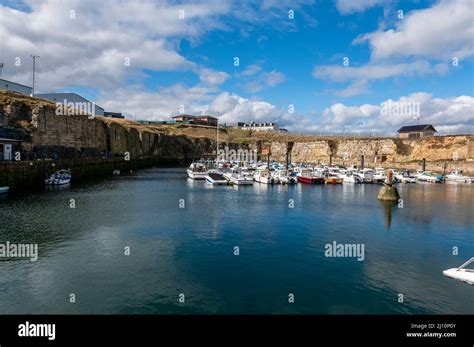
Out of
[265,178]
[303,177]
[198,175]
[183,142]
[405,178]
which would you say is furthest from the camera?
[183,142]

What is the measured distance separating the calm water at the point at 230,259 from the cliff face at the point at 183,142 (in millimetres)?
42112

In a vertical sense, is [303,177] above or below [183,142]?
below

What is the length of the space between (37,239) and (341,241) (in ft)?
80.9

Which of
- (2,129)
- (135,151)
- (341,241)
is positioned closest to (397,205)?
(341,241)

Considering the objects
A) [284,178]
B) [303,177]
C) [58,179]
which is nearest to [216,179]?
[284,178]

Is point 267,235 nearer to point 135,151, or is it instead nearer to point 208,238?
point 208,238

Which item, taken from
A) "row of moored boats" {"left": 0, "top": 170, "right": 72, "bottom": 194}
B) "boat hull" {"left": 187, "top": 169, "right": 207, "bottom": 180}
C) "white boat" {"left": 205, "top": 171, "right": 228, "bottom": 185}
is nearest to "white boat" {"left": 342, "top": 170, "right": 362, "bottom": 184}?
"white boat" {"left": 205, "top": 171, "right": 228, "bottom": 185}

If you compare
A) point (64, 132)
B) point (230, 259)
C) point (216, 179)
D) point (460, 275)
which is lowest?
point (230, 259)

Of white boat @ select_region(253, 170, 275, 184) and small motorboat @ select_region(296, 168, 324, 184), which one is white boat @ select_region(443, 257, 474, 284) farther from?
small motorboat @ select_region(296, 168, 324, 184)

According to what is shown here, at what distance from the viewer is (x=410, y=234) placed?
3092 cm

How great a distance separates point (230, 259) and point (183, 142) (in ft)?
475

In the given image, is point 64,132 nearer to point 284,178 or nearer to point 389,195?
point 284,178

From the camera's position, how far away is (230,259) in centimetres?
2353

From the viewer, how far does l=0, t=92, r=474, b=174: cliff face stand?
7912 centimetres
